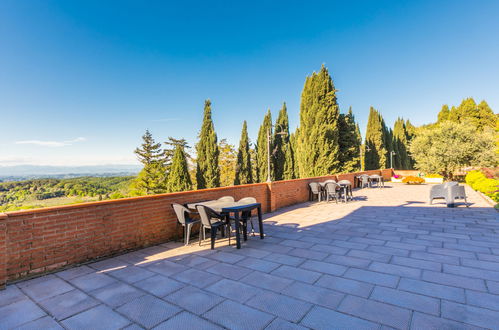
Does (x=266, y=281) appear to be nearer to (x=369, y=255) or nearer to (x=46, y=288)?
(x=369, y=255)

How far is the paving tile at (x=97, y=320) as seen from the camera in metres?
2.13

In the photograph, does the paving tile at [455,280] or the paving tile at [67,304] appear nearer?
the paving tile at [67,304]

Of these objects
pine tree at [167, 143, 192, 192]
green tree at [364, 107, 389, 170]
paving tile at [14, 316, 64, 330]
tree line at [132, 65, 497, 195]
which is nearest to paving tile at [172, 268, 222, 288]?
paving tile at [14, 316, 64, 330]

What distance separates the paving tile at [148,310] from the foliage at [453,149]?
23.4 metres

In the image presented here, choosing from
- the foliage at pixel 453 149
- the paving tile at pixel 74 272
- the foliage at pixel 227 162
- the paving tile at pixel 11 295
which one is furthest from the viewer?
the foliage at pixel 227 162

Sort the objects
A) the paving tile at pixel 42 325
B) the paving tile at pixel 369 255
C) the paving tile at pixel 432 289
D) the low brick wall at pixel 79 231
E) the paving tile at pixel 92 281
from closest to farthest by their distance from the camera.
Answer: the paving tile at pixel 42 325 → the paving tile at pixel 432 289 → the paving tile at pixel 92 281 → the low brick wall at pixel 79 231 → the paving tile at pixel 369 255

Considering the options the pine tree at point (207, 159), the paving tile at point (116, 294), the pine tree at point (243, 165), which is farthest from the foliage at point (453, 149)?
the paving tile at point (116, 294)

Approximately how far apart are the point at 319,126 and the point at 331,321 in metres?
17.9

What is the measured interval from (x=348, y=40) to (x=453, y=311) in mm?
16487

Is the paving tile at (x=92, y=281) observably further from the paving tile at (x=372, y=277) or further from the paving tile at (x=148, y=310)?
the paving tile at (x=372, y=277)

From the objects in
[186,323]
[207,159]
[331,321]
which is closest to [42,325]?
[186,323]

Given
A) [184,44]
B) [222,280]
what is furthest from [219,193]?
[184,44]

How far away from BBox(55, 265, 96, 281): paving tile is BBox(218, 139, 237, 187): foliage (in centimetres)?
2873

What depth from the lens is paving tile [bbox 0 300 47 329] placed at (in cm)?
222
